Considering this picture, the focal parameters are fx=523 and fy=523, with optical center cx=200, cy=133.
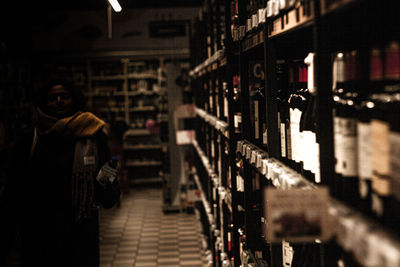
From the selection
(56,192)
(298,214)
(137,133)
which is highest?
(298,214)

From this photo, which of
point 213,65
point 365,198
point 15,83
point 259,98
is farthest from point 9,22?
point 365,198

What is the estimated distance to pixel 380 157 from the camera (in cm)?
113

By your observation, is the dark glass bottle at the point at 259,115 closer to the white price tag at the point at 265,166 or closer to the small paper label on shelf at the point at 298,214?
the white price tag at the point at 265,166

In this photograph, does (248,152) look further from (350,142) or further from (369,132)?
(369,132)

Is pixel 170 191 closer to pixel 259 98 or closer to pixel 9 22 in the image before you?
pixel 9 22

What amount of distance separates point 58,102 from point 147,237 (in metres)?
3.90

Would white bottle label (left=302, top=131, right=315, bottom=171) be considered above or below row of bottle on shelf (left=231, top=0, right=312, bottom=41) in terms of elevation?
below

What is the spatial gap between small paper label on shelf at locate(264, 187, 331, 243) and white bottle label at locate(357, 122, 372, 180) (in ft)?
0.34

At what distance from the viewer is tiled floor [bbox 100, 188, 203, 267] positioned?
6.13 metres

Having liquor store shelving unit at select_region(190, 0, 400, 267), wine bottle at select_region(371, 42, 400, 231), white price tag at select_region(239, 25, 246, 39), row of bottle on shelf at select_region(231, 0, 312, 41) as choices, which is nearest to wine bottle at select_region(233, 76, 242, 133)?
liquor store shelving unit at select_region(190, 0, 400, 267)

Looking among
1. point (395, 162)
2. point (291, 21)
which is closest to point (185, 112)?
point (291, 21)

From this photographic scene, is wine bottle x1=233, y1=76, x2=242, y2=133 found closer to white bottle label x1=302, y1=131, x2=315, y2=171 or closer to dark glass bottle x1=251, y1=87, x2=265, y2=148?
dark glass bottle x1=251, y1=87, x2=265, y2=148

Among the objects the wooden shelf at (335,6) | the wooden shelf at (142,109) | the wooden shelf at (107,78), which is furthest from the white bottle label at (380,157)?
the wooden shelf at (107,78)

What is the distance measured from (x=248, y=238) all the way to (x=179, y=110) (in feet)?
15.9
